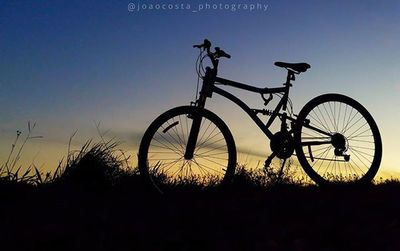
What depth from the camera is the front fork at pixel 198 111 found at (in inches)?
259

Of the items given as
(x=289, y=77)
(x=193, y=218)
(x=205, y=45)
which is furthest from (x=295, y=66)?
(x=193, y=218)

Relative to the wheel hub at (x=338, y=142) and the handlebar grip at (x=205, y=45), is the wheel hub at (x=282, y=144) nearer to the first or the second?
the wheel hub at (x=338, y=142)

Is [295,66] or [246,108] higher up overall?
[295,66]

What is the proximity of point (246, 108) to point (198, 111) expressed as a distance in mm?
680

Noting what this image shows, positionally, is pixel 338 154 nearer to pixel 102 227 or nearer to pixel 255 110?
pixel 255 110

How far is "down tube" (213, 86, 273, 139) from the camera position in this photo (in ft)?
22.2

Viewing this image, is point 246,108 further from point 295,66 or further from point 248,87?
point 295,66

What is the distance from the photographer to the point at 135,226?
4.47 metres

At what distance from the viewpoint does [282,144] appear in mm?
6883

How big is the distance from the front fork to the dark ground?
1.97ft

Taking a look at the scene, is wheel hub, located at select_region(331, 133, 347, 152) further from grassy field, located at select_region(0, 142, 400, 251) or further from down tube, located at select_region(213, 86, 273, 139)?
down tube, located at select_region(213, 86, 273, 139)

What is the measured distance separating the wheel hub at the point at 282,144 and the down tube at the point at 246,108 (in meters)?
0.09

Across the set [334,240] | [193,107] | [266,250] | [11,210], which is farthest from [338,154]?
[11,210]

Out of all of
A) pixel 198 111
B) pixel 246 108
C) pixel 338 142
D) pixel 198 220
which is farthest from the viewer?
pixel 338 142
